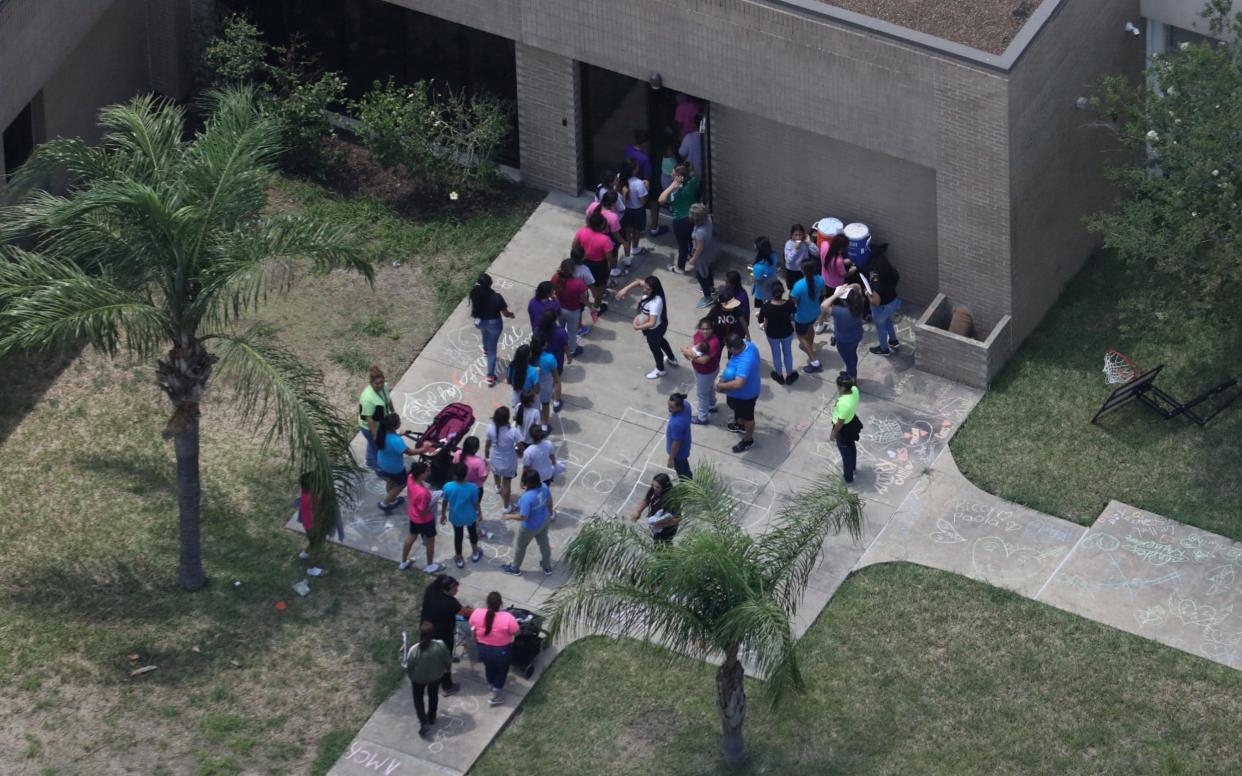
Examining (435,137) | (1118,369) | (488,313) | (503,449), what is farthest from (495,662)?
(435,137)

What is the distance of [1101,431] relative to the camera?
29672 millimetres

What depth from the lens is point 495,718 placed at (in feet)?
86.5

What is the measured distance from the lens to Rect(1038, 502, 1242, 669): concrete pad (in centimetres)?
2705

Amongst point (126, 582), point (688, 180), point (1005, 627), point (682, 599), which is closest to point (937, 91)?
point (688, 180)

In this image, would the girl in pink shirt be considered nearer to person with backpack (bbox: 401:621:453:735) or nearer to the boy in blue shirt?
person with backpack (bbox: 401:621:453:735)

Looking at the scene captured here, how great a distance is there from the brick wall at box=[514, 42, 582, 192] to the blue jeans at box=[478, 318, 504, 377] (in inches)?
136

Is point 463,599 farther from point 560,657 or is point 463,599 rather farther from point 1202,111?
point 1202,111

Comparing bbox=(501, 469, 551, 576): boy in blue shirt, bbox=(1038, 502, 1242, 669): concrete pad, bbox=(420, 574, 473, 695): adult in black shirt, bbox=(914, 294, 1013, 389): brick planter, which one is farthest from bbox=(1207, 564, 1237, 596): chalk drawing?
bbox=(420, 574, 473, 695): adult in black shirt

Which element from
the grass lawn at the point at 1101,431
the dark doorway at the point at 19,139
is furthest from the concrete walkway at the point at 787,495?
the dark doorway at the point at 19,139

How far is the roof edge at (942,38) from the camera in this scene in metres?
28.9

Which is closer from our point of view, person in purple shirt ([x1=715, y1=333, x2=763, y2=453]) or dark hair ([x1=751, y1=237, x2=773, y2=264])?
person in purple shirt ([x1=715, y1=333, x2=763, y2=453])

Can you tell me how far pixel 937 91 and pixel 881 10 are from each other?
1.33 meters

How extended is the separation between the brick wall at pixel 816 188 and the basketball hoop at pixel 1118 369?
8.19 feet

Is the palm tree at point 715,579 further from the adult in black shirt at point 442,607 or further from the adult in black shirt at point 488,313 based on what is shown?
the adult in black shirt at point 488,313
